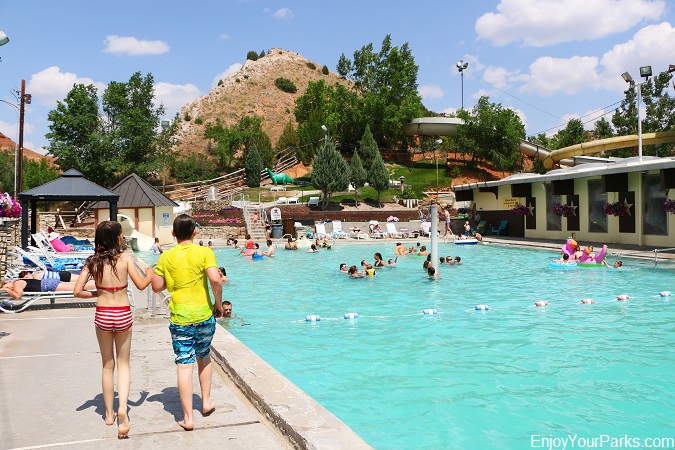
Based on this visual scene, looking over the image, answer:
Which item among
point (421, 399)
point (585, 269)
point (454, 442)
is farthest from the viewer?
point (585, 269)

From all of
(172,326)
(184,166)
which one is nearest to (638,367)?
(172,326)

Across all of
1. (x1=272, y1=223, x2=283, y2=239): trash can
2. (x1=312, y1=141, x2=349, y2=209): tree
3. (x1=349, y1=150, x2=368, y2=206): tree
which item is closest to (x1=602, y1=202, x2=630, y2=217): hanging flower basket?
(x1=272, y1=223, x2=283, y2=239): trash can

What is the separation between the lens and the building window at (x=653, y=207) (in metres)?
20.5

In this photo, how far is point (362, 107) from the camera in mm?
61188

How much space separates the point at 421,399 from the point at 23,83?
34.4 metres

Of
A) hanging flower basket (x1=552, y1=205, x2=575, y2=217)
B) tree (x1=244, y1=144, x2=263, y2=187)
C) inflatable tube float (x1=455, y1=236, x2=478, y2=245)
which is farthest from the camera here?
tree (x1=244, y1=144, x2=263, y2=187)

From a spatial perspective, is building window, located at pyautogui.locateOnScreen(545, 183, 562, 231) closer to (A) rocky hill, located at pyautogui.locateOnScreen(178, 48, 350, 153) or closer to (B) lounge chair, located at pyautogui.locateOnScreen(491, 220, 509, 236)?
(B) lounge chair, located at pyautogui.locateOnScreen(491, 220, 509, 236)

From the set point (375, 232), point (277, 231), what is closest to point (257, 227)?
point (277, 231)

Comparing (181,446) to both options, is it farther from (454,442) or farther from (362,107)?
(362,107)

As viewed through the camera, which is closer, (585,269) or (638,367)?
(638,367)

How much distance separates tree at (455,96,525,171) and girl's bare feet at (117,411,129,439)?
54.9m

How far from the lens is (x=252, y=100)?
317 feet

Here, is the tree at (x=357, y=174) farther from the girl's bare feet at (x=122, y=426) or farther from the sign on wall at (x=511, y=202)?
the girl's bare feet at (x=122, y=426)

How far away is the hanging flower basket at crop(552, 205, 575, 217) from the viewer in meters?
25.0
